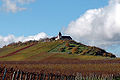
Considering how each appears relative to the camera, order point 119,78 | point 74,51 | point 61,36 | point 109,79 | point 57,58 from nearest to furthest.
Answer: point 109,79
point 119,78
point 57,58
point 74,51
point 61,36

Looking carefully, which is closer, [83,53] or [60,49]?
[83,53]

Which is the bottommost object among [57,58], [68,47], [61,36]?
[57,58]

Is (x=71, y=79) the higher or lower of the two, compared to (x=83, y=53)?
lower

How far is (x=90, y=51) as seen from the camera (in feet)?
385

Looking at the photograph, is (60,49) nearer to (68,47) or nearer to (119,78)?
(68,47)

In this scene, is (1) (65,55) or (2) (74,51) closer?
(1) (65,55)

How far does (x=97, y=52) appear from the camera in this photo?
382 feet

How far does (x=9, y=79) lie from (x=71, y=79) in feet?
29.5

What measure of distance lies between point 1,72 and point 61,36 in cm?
17720

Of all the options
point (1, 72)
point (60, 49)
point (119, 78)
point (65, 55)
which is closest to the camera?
point (1, 72)

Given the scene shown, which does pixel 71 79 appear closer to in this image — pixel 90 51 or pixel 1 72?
pixel 1 72

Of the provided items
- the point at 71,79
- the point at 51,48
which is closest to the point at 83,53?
the point at 51,48

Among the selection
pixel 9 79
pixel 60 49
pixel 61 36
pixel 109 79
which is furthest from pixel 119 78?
pixel 61 36

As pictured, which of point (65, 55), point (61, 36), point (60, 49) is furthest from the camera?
point (61, 36)
